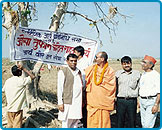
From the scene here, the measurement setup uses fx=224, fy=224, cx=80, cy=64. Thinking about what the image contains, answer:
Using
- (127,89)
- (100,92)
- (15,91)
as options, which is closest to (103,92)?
(100,92)

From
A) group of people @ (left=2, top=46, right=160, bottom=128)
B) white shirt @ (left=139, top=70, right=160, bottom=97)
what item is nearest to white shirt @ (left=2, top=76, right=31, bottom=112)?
group of people @ (left=2, top=46, right=160, bottom=128)

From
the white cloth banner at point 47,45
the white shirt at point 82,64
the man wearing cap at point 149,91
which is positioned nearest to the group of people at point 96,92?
the man wearing cap at point 149,91

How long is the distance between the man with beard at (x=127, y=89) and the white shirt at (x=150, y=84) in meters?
0.16

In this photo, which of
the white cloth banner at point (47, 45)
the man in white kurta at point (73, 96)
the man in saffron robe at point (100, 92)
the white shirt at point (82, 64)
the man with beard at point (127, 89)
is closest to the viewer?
the man in white kurta at point (73, 96)

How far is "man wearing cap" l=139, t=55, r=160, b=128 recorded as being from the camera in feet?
14.9

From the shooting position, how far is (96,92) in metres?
4.42

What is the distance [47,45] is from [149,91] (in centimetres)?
258

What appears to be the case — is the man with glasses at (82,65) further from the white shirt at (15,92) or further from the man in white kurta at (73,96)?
the white shirt at (15,92)

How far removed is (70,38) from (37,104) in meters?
2.08

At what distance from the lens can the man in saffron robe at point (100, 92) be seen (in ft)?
14.5

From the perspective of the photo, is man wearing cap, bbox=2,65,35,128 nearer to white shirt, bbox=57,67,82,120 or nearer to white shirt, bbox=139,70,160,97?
white shirt, bbox=57,67,82,120

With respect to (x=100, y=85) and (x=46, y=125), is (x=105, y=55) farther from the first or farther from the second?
(x=46, y=125)

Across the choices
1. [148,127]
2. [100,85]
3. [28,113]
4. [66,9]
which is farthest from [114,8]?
[28,113]

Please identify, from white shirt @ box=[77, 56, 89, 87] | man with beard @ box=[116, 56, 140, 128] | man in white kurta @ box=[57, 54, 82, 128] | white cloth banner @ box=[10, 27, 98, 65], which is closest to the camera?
man in white kurta @ box=[57, 54, 82, 128]
